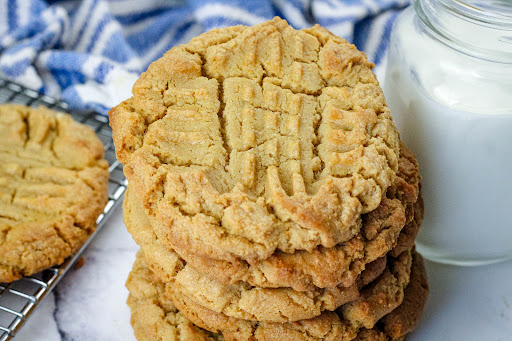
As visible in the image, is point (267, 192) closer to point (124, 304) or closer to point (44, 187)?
point (124, 304)

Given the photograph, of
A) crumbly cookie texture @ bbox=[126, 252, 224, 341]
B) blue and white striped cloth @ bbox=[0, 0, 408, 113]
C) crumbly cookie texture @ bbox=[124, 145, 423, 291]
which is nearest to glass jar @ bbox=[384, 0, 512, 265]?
crumbly cookie texture @ bbox=[124, 145, 423, 291]

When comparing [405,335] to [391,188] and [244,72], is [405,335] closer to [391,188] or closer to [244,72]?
[391,188]

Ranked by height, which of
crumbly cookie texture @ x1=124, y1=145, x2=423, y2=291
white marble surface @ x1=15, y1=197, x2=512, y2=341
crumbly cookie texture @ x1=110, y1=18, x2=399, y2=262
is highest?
crumbly cookie texture @ x1=110, y1=18, x2=399, y2=262

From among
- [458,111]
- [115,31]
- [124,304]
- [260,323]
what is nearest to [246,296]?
[260,323]

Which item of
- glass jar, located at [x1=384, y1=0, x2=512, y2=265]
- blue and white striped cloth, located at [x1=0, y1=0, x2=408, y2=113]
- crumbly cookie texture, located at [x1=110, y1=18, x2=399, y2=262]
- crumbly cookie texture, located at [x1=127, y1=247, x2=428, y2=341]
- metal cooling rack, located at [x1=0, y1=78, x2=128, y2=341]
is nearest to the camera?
crumbly cookie texture, located at [x1=110, y1=18, x2=399, y2=262]

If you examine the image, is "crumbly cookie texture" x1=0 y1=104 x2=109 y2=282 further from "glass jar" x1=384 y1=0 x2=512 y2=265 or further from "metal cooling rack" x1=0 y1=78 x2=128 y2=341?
"glass jar" x1=384 y1=0 x2=512 y2=265

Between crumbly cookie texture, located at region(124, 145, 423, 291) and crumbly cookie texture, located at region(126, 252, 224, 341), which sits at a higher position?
crumbly cookie texture, located at region(124, 145, 423, 291)

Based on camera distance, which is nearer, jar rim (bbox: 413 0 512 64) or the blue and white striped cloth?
jar rim (bbox: 413 0 512 64)

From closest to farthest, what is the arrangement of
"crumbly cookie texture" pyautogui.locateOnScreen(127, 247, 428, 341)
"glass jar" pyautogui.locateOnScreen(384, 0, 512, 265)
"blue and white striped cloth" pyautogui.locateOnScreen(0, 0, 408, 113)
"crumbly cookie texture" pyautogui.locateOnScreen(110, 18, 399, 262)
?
"crumbly cookie texture" pyautogui.locateOnScreen(110, 18, 399, 262) < "crumbly cookie texture" pyautogui.locateOnScreen(127, 247, 428, 341) < "glass jar" pyautogui.locateOnScreen(384, 0, 512, 265) < "blue and white striped cloth" pyautogui.locateOnScreen(0, 0, 408, 113)
